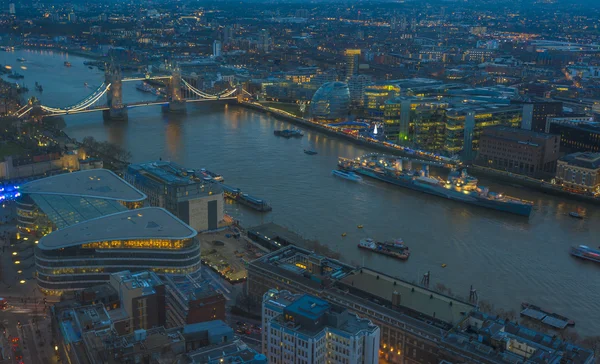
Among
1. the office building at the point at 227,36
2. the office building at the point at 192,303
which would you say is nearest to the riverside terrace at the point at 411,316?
the office building at the point at 192,303

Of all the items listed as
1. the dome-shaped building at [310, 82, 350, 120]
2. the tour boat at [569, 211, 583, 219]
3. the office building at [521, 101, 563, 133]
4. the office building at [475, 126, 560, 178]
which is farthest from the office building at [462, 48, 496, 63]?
the tour boat at [569, 211, 583, 219]

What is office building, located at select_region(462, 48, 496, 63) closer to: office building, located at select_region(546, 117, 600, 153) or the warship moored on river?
office building, located at select_region(546, 117, 600, 153)

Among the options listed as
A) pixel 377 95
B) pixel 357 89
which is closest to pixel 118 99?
pixel 357 89

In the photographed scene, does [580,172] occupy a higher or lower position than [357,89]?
lower

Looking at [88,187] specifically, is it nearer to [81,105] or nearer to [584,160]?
[584,160]

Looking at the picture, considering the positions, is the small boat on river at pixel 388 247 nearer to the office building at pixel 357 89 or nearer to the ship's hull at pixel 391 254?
the ship's hull at pixel 391 254
